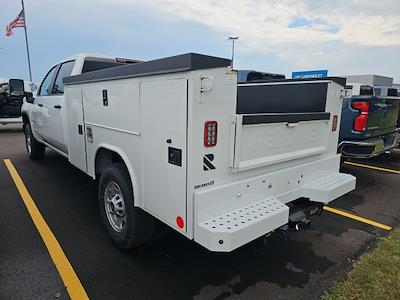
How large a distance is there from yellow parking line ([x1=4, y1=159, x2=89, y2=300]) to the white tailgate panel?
1.69 meters

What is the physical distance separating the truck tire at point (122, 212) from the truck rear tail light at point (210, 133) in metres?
1.07

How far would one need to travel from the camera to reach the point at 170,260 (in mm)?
2971

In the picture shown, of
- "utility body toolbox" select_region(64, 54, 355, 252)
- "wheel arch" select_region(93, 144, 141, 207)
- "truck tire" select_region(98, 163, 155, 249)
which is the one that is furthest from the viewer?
"truck tire" select_region(98, 163, 155, 249)

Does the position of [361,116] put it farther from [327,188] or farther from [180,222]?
[180,222]

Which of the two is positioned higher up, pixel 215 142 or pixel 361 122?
pixel 215 142

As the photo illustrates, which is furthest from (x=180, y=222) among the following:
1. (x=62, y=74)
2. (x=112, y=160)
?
(x=62, y=74)

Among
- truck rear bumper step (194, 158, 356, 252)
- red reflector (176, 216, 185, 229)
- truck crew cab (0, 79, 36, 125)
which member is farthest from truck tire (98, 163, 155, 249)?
truck crew cab (0, 79, 36, 125)

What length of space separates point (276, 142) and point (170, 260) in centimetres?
156

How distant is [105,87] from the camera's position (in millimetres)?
2955

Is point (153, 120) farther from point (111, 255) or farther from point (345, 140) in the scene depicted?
point (345, 140)

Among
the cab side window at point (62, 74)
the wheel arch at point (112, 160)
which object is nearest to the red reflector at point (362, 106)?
the wheel arch at point (112, 160)

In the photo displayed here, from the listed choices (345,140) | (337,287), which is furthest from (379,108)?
(337,287)

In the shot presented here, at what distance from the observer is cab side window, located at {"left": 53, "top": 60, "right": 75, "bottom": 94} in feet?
14.6

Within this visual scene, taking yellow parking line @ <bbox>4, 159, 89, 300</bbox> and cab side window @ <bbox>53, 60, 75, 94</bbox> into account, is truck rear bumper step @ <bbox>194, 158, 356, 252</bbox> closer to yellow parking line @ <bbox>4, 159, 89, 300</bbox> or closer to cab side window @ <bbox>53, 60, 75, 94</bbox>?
yellow parking line @ <bbox>4, 159, 89, 300</bbox>
